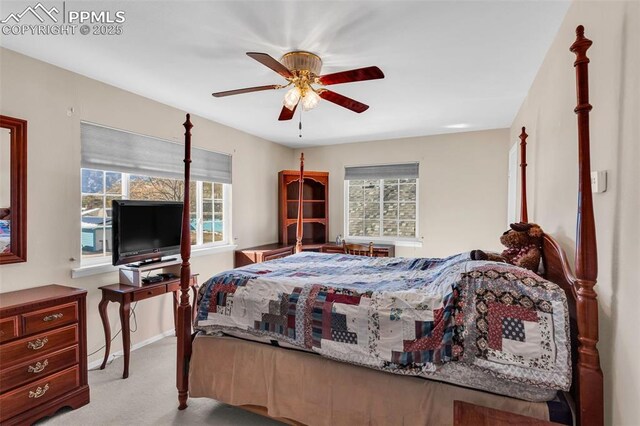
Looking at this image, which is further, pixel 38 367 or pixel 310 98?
pixel 310 98

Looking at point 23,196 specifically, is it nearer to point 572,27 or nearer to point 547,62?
point 572,27

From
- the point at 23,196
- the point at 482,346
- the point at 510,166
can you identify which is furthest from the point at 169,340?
the point at 510,166

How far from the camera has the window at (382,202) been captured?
4.96 metres

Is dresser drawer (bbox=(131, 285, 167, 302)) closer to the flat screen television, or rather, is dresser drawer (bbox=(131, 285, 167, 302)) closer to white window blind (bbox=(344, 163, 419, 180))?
the flat screen television

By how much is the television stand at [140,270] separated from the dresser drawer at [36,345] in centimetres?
56

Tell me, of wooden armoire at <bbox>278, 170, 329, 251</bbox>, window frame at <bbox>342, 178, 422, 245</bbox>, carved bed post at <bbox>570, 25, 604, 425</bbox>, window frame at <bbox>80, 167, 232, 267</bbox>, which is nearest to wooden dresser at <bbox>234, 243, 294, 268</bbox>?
window frame at <bbox>80, 167, 232, 267</bbox>

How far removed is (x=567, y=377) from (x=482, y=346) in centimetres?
32

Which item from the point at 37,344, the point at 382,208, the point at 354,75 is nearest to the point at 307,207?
the point at 382,208

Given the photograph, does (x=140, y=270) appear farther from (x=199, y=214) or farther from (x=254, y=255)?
(x=254, y=255)

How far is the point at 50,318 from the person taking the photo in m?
2.09

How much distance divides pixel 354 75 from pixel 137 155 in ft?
7.71

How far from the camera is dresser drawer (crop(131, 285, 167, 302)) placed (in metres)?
2.65

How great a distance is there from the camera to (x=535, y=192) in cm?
256

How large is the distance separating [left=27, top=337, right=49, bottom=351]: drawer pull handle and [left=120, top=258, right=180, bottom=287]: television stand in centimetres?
73
